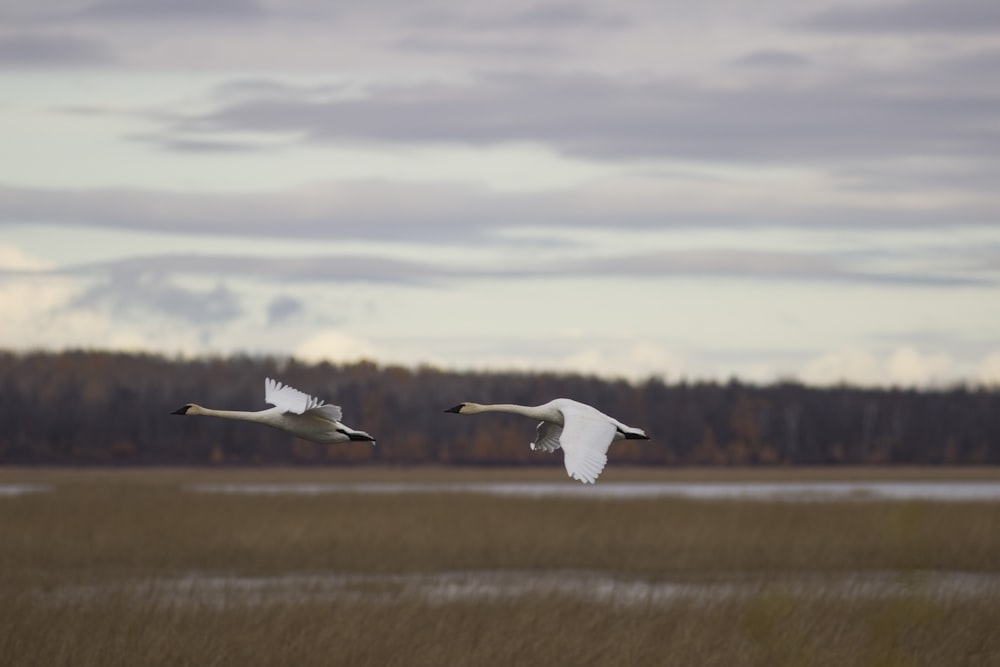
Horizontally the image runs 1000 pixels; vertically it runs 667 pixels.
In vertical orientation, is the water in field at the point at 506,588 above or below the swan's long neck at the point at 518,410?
below

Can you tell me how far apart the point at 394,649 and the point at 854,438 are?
115m

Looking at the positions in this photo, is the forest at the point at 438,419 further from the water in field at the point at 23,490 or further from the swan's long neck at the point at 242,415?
the swan's long neck at the point at 242,415

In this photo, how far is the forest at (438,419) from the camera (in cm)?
11038

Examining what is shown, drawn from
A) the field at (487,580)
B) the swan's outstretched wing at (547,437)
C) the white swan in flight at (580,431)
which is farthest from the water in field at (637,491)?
the white swan in flight at (580,431)

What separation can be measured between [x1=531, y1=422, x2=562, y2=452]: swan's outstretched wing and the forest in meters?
86.9

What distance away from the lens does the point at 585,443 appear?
9688 mm

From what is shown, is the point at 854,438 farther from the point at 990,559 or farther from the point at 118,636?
the point at 118,636

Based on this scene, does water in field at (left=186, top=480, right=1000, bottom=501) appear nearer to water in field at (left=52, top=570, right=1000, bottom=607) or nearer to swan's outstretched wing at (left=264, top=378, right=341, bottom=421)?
water in field at (left=52, top=570, right=1000, bottom=607)

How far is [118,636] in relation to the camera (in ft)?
70.8

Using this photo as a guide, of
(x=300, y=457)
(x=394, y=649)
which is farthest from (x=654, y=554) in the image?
(x=300, y=457)

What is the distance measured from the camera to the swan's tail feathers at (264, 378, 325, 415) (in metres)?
9.92

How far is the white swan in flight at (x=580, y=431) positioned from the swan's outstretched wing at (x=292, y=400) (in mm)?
816

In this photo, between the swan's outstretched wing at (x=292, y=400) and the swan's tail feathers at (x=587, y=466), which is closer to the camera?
the swan's tail feathers at (x=587, y=466)

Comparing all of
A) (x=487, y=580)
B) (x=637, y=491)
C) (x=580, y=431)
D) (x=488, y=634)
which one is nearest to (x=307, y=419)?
(x=580, y=431)
